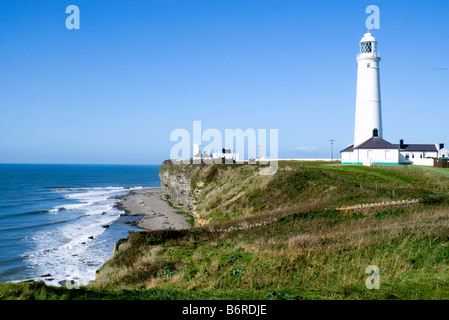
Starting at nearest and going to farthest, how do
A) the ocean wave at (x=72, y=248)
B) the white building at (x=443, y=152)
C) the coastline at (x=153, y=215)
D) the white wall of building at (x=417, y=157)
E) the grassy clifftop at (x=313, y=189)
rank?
the grassy clifftop at (x=313, y=189), the ocean wave at (x=72, y=248), the coastline at (x=153, y=215), the white wall of building at (x=417, y=157), the white building at (x=443, y=152)

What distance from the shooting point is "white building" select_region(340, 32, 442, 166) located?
174 feet

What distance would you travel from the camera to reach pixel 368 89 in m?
55.3

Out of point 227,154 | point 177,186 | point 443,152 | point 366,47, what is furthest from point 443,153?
point 177,186

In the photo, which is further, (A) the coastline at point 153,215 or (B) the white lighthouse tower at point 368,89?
(B) the white lighthouse tower at point 368,89

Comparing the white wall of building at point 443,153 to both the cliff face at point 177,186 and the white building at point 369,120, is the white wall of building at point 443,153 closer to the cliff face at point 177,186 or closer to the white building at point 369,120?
the white building at point 369,120

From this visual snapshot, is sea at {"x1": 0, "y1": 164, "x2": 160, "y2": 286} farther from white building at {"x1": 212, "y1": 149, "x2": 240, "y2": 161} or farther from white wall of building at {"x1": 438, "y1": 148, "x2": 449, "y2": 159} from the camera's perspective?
white wall of building at {"x1": 438, "y1": 148, "x2": 449, "y2": 159}

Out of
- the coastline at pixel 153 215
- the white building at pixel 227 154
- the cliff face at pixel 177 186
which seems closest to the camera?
the coastline at pixel 153 215

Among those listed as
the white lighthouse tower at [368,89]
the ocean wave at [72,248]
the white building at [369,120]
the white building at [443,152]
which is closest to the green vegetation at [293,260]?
the ocean wave at [72,248]

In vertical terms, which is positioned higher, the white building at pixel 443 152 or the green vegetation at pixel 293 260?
the white building at pixel 443 152

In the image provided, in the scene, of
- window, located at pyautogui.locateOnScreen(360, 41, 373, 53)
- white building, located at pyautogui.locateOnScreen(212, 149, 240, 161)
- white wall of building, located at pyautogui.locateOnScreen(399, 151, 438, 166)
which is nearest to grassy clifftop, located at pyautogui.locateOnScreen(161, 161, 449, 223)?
white wall of building, located at pyautogui.locateOnScreen(399, 151, 438, 166)

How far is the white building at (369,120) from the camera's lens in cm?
5306

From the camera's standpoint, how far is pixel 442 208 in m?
18.0

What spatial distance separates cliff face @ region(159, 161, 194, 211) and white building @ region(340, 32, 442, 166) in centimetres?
2844
